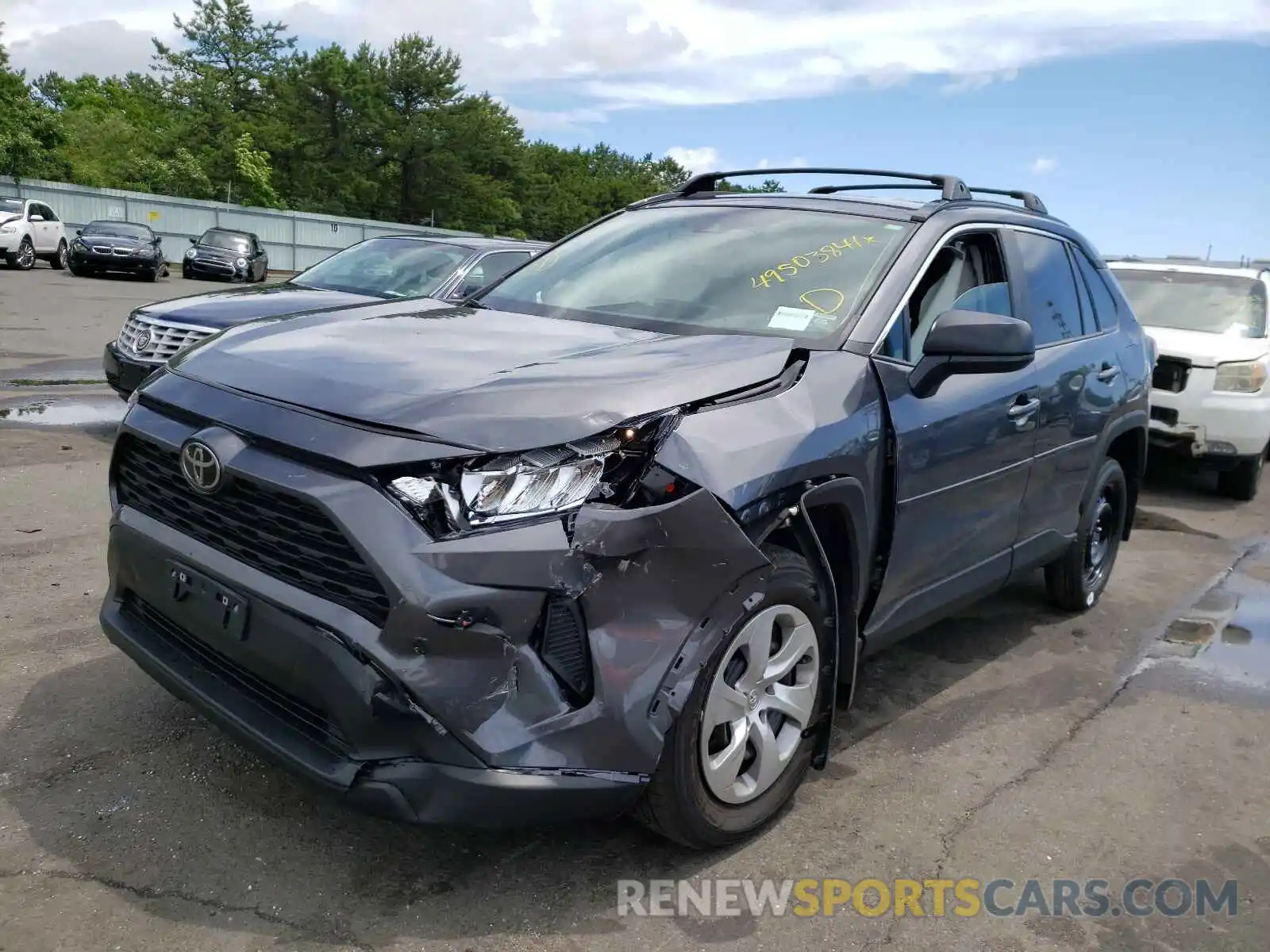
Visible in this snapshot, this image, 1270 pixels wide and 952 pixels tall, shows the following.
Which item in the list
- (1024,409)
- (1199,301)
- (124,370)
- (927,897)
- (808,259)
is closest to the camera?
(927,897)

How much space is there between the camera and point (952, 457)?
362 cm

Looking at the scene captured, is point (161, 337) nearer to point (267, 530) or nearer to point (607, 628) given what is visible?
point (267, 530)

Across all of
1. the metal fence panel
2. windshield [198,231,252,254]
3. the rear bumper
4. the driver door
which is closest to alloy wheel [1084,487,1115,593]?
the driver door

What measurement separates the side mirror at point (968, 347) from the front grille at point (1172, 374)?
555cm

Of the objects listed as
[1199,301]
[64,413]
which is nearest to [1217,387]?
[1199,301]

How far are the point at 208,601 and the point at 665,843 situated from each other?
4.48 ft

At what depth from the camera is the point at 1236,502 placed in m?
8.66

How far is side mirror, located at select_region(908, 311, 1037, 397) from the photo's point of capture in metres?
3.34

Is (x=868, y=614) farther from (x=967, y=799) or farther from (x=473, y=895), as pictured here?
(x=473, y=895)

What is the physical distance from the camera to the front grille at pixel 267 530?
2416mm

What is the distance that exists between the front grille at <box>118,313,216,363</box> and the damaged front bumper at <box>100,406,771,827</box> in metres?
4.31

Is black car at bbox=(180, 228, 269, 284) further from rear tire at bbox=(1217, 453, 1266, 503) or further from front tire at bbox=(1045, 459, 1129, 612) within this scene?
front tire at bbox=(1045, 459, 1129, 612)

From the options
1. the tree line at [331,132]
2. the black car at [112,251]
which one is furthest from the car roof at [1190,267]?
the tree line at [331,132]

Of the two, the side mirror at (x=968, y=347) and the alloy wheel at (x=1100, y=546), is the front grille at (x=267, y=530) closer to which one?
the side mirror at (x=968, y=347)
